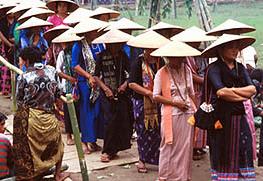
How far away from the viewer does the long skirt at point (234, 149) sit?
434 cm

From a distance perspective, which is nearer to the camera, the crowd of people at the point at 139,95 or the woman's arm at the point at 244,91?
the woman's arm at the point at 244,91

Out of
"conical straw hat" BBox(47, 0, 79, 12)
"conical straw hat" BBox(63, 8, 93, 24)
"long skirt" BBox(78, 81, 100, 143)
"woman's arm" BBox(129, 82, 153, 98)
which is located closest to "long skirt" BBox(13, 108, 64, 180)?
"woman's arm" BBox(129, 82, 153, 98)

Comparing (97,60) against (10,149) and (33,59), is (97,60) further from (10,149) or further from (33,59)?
(10,149)

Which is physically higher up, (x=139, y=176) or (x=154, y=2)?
(x=154, y=2)

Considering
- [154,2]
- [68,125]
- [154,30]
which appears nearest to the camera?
[154,30]

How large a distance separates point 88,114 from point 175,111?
4.95 feet

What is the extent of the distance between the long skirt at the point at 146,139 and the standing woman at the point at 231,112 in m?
1.07

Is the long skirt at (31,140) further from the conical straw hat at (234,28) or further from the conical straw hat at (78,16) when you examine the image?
the conical straw hat at (78,16)

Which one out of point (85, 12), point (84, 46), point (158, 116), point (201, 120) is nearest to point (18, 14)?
point (85, 12)

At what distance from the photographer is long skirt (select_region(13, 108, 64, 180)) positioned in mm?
4699

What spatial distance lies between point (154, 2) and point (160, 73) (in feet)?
16.4

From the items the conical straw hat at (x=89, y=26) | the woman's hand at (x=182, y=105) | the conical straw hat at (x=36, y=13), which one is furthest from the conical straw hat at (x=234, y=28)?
the conical straw hat at (x=36, y=13)

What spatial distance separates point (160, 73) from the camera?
485 centimetres

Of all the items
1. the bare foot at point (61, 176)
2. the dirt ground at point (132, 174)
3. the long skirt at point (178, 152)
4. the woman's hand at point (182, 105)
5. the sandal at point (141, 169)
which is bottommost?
the dirt ground at point (132, 174)
